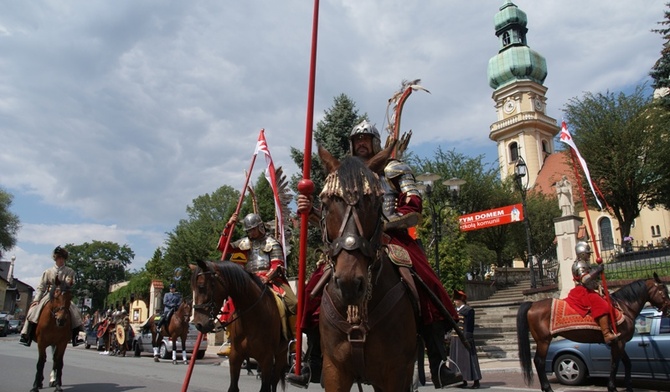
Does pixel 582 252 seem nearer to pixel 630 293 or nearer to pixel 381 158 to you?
pixel 630 293

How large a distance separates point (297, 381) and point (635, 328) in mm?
10132

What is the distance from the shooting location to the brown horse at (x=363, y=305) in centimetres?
314

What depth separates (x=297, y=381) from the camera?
13.1 feet

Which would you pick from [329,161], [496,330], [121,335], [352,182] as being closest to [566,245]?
[496,330]

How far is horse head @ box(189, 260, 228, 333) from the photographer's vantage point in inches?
281

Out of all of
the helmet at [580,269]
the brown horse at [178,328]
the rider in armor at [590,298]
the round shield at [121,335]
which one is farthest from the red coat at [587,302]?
the round shield at [121,335]

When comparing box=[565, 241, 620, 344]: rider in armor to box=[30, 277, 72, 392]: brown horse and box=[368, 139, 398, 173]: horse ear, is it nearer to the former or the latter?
box=[368, 139, 398, 173]: horse ear

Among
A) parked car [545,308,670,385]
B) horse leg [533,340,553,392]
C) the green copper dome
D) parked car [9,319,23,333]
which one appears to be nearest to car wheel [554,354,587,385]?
parked car [545,308,670,385]

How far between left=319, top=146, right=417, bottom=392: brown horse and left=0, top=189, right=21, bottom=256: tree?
197 ft

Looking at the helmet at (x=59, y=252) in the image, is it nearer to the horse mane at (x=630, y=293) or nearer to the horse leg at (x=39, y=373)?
the horse leg at (x=39, y=373)

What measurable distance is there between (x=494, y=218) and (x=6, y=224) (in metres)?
51.8

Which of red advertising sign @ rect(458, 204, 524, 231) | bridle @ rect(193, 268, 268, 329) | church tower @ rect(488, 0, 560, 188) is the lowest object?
bridle @ rect(193, 268, 268, 329)

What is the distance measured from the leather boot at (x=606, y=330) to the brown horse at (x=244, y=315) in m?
6.57

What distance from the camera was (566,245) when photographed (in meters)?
19.0
